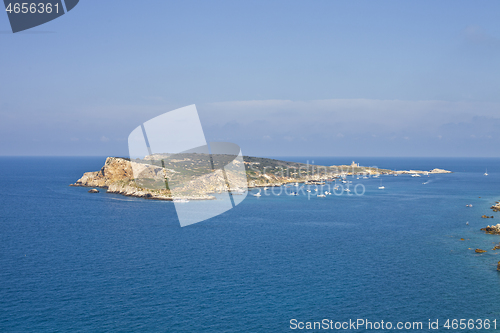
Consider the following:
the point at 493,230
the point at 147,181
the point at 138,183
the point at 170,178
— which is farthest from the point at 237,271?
the point at 170,178

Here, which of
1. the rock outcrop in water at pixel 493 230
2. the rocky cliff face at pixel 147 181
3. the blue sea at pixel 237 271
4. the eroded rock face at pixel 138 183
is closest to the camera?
the blue sea at pixel 237 271

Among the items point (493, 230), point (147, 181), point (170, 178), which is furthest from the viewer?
point (170, 178)

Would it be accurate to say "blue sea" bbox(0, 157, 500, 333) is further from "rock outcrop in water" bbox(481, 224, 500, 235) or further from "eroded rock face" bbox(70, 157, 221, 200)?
"eroded rock face" bbox(70, 157, 221, 200)

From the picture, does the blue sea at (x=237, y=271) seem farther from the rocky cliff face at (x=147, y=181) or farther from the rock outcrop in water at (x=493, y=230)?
the rocky cliff face at (x=147, y=181)

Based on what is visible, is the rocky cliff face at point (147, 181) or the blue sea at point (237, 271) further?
the rocky cliff face at point (147, 181)

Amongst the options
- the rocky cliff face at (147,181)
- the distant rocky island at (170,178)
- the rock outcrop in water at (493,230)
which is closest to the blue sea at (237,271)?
the rock outcrop in water at (493,230)

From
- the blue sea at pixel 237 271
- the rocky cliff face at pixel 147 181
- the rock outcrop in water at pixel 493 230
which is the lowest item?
the rock outcrop in water at pixel 493 230

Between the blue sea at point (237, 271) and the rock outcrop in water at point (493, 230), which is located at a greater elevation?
the blue sea at point (237, 271)

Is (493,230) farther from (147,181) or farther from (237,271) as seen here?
(147,181)
